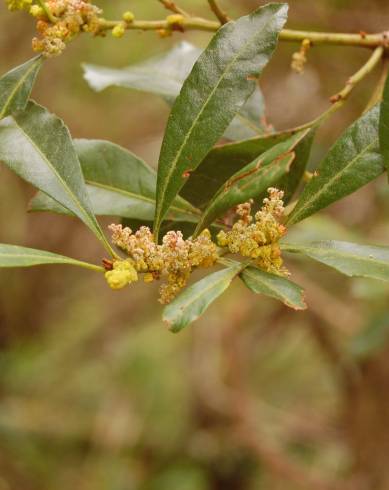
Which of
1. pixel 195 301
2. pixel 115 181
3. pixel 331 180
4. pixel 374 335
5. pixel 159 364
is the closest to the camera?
pixel 195 301

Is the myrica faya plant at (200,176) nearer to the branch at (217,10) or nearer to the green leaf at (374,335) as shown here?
the branch at (217,10)

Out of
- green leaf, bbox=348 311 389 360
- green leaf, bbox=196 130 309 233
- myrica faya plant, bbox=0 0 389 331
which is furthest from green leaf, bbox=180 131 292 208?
green leaf, bbox=348 311 389 360

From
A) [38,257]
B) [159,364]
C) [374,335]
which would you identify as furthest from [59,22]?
[159,364]

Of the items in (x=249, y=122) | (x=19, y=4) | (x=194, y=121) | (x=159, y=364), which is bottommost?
(x=159, y=364)

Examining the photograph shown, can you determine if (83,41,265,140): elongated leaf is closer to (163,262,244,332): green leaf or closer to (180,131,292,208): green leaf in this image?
(180,131,292,208): green leaf

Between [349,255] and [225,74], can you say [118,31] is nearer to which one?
[225,74]

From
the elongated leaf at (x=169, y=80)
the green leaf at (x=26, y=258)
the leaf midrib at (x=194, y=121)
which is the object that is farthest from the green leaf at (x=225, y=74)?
the elongated leaf at (x=169, y=80)
